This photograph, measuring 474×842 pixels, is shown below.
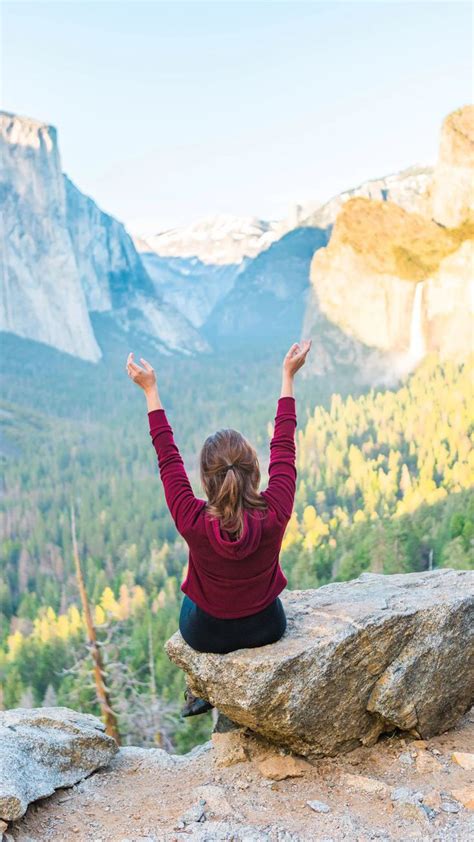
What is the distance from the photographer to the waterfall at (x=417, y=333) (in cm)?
11444

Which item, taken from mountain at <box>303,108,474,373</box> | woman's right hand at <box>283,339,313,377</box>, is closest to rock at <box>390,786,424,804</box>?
woman's right hand at <box>283,339,313,377</box>

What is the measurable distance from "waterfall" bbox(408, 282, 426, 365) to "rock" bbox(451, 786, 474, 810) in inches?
4379

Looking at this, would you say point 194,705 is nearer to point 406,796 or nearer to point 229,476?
point 406,796

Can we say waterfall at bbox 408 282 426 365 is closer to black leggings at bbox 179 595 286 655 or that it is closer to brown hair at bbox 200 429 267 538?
black leggings at bbox 179 595 286 655

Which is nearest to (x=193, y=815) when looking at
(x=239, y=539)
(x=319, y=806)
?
(x=319, y=806)

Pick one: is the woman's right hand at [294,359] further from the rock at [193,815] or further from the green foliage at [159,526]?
the green foliage at [159,526]

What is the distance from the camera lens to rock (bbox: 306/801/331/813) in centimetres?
543

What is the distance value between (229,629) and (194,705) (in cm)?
155

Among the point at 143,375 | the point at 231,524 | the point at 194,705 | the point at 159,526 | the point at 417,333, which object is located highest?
the point at 417,333

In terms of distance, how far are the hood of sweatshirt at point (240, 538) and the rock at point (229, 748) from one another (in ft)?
7.29

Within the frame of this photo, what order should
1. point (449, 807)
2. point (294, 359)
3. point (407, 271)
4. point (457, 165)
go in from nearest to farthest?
1. point (449, 807)
2. point (294, 359)
3. point (457, 165)
4. point (407, 271)

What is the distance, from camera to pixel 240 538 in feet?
17.1

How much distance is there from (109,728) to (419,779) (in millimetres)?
10312

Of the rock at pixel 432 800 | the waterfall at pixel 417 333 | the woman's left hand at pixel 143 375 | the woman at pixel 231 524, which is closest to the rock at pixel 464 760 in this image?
the rock at pixel 432 800
